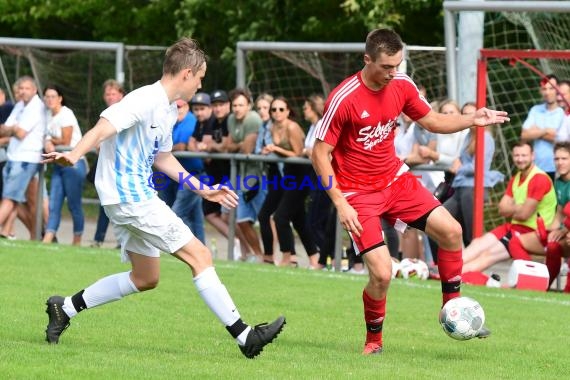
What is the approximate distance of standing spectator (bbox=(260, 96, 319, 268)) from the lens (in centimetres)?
1590

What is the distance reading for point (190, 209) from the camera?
16.4 m

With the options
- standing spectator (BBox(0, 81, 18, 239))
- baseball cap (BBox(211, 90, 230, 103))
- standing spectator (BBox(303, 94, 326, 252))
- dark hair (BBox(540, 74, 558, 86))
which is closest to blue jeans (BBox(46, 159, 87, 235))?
standing spectator (BBox(0, 81, 18, 239))

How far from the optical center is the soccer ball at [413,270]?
48.9ft

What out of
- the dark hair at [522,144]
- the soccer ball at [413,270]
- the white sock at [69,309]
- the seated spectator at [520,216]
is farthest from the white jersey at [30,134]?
the white sock at [69,309]

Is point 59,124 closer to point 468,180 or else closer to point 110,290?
point 468,180

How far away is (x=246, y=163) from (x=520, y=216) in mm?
3577

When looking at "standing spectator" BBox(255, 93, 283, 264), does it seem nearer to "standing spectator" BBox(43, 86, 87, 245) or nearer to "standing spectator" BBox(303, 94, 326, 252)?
"standing spectator" BBox(303, 94, 326, 252)

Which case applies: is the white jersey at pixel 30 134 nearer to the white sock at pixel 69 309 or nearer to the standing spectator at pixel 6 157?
the standing spectator at pixel 6 157

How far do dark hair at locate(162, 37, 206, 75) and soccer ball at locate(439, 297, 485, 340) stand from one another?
7.70 ft

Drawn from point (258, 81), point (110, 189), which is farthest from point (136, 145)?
point (258, 81)

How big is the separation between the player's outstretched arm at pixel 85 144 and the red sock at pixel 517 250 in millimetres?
7252

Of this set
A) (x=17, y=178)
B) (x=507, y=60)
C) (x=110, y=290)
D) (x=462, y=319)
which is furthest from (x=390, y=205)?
(x=17, y=178)

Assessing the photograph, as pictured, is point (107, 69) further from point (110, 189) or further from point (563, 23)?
point (110, 189)

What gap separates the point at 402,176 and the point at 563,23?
672 centimetres
